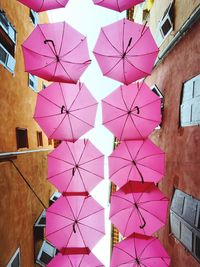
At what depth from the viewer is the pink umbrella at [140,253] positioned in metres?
6.66

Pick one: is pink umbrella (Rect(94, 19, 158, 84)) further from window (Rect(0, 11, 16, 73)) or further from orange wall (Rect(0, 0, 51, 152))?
orange wall (Rect(0, 0, 51, 152))

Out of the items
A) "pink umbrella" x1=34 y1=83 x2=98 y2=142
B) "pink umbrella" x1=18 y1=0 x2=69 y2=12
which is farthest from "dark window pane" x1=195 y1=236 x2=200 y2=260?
"pink umbrella" x1=18 y1=0 x2=69 y2=12

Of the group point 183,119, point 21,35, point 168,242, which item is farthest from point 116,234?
point 21,35

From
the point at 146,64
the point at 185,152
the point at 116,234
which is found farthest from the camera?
the point at 116,234

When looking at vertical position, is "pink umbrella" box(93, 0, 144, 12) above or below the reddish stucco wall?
above

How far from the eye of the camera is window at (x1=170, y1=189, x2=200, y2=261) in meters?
5.46

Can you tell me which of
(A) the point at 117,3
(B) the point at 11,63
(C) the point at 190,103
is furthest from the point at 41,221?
(A) the point at 117,3

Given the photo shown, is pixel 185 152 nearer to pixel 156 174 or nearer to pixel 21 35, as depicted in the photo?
pixel 156 174

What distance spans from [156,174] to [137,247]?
79.2 inches

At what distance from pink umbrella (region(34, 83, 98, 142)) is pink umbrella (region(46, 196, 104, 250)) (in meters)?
1.85

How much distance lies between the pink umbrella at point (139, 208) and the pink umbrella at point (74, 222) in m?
0.61

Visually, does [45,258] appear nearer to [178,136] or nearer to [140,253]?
[140,253]

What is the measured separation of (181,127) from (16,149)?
14.7 feet

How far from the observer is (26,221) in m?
7.46
